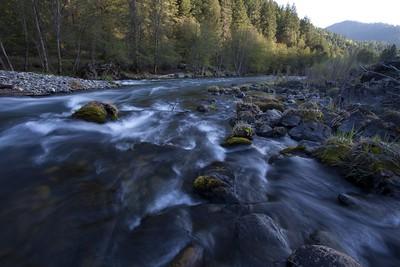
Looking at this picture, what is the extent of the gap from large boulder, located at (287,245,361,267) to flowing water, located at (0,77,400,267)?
63cm

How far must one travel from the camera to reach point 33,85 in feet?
54.3

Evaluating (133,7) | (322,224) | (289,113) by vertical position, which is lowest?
(322,224)

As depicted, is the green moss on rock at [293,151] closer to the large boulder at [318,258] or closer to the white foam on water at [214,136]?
the white foam on water at [214,136]

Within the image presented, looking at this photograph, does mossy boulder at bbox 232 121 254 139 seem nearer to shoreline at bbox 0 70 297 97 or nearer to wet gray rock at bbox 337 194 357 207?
wet gray rock at bbox 337 194 357 207

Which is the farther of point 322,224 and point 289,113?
point 289,113

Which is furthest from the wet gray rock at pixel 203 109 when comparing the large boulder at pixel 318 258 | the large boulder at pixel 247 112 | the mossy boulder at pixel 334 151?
the large boulder at pixel 318 258

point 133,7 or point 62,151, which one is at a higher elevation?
point 133,7

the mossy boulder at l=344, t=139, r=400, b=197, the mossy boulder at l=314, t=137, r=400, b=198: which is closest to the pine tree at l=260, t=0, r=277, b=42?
the mossy boulder at l=314, t=137, r=400, b=198

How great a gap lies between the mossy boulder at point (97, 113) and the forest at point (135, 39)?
643 inches

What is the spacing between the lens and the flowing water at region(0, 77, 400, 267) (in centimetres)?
410

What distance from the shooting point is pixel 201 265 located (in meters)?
3.82

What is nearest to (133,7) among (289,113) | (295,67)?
(289,113)

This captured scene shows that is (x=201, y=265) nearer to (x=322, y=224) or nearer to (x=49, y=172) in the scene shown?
(x=322, y=224)

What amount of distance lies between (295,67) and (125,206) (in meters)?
74.9
